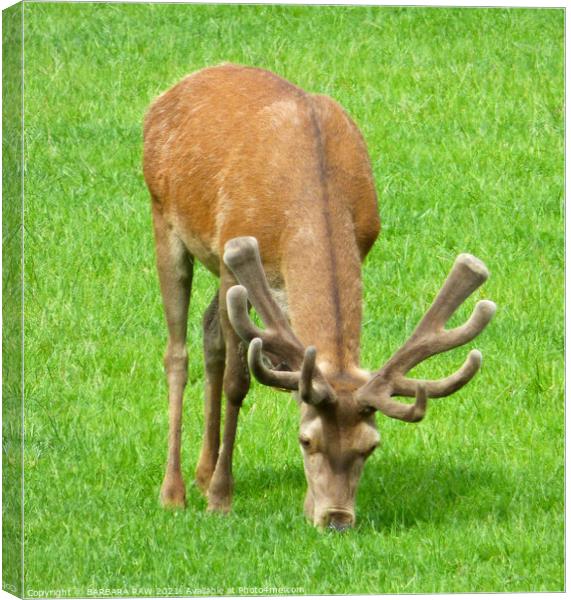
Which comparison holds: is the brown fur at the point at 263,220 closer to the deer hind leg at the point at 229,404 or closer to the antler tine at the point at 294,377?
the deer hind leg at the point at 229,404

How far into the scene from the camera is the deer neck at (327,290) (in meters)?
10.5

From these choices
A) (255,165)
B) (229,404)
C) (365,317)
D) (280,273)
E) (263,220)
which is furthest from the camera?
(365,317)

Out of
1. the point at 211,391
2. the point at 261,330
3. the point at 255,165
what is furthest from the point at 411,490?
the point at 255,165

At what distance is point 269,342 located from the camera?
10398 mm

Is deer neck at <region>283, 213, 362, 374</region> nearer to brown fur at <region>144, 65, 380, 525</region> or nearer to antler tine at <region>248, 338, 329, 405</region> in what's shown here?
brown fur at <region>144, 65, 380, 525</region>

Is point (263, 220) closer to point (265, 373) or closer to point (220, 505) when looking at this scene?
point (265, 373)

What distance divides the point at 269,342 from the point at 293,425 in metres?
1.44

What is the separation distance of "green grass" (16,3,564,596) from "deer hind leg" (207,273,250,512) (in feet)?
0.34

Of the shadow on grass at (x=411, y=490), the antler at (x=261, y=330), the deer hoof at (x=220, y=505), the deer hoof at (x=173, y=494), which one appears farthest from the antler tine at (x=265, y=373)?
the deer hoof at (x=173, y=494)

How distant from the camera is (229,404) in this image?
11.4m

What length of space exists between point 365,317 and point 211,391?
2.93 feet

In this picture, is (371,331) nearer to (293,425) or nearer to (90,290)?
(293,425)

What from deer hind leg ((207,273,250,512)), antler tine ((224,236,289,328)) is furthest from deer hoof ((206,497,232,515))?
antler tine ((224,236,289,328))

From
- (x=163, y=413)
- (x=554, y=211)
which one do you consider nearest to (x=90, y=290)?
(x=163, y=413)
